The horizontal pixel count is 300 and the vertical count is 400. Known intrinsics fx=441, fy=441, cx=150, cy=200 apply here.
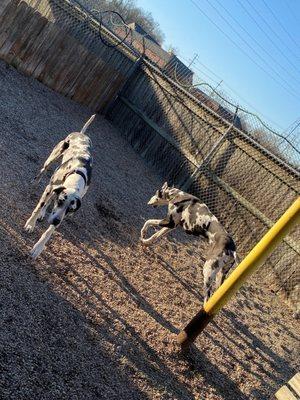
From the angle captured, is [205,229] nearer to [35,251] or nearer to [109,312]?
[109,312]

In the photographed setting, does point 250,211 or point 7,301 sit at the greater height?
point 250,211

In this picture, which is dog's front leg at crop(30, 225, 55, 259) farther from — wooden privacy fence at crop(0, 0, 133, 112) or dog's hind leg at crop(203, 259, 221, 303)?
wooden privacy fence at crop(0, 0, 133, 112)

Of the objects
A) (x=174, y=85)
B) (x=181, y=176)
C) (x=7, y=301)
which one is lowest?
(x=7, y=301)

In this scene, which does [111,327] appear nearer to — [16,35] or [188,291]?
[188,291]

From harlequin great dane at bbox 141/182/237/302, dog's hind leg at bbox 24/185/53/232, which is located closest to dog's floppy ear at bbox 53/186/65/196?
dog's hind leg at bbox 24/185/53/232

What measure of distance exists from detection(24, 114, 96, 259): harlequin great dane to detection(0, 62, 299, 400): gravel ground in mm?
297

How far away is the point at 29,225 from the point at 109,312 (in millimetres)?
1749

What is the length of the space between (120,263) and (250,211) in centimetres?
562

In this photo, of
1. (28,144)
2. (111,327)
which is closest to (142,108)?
(28,144)

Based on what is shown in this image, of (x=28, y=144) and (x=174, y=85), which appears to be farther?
(x=174, y=85)

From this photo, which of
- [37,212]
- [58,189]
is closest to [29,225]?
[37,212]

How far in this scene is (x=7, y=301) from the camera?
4988mm

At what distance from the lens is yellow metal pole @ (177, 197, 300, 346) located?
541 cm

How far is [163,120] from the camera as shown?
14344 millimetres
